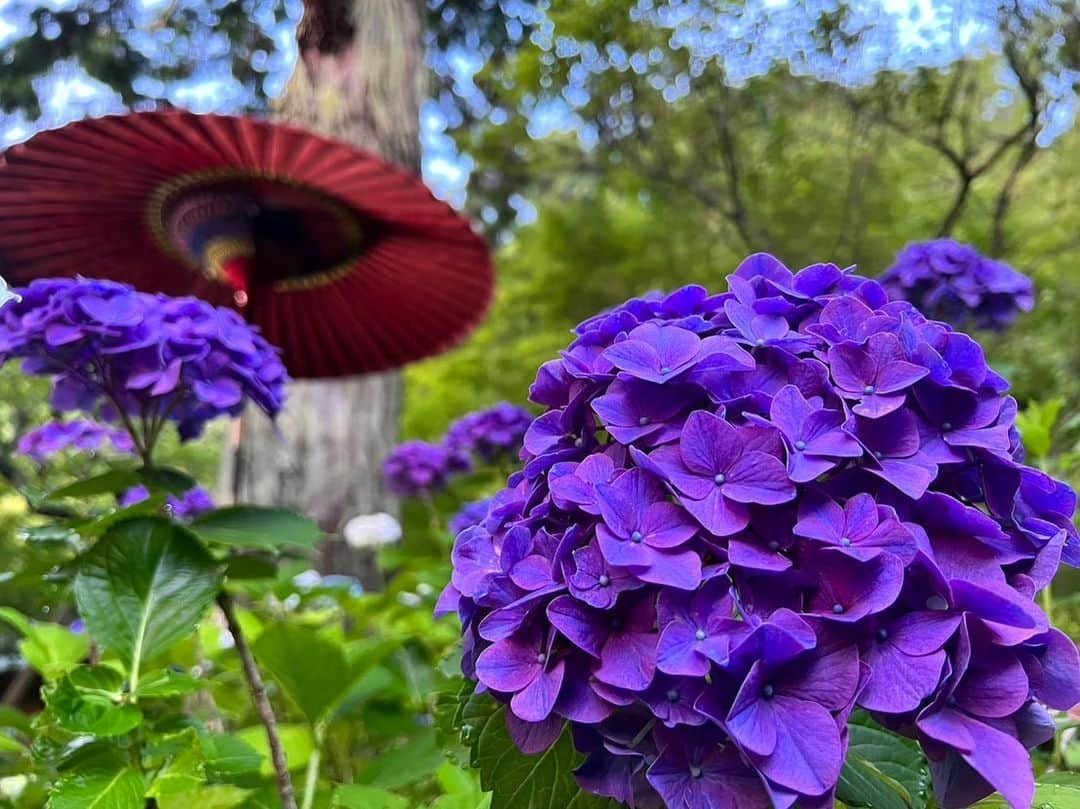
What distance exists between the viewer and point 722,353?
580 mm

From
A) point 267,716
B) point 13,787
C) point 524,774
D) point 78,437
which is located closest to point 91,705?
point 267,716

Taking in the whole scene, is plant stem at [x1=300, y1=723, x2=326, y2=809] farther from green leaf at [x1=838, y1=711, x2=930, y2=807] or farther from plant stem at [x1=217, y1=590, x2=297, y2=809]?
green leaf at [x1=838, y1=711, x2=930, y2=807]

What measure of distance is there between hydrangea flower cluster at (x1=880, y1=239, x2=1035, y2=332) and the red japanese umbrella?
32.1 inches

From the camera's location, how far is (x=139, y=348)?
3.03 ft

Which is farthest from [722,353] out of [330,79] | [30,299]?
[330,79]

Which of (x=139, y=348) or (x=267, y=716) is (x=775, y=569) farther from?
(x=139, y=348)

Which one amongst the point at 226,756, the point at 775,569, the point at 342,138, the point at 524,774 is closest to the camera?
the point at 775,569

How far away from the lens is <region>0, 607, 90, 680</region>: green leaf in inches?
43.2

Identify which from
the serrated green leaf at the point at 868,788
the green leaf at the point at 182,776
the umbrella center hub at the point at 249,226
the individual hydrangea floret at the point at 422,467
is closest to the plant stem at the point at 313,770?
the green leaf at the point at 182,776

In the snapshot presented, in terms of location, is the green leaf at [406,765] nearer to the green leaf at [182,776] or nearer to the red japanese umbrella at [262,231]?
the green leaf at [182,776]

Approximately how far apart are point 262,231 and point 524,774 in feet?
3.24

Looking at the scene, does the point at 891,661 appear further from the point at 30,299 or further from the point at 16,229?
the point at 16,229

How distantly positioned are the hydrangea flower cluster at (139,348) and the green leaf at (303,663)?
270 millimetres

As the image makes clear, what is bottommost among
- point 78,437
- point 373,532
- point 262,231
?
point 373,532
